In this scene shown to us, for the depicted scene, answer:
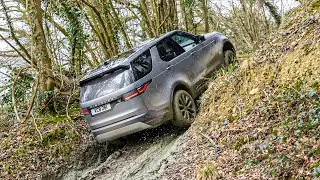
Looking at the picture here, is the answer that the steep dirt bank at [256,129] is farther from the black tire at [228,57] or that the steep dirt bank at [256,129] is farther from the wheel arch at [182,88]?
the black tire at [228,57]

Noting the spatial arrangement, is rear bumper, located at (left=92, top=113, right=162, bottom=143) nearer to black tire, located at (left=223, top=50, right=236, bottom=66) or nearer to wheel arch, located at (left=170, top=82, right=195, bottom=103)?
wheel arch, located at (left=170, top=82, right=195, bottom=103)

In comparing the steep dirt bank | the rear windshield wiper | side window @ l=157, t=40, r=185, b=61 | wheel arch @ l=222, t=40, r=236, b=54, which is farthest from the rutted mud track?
wheel arch @ l=222, t=40, r=236, b=54

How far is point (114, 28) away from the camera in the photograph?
13.1 meters

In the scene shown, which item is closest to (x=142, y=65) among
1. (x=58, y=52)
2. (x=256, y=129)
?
(x=256, y=129)

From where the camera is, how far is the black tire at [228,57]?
854cm

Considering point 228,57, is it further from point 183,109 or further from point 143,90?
point 143,90

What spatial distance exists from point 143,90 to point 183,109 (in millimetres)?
1036

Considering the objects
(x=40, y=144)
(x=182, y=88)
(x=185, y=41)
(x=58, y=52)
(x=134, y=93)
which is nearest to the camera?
(x=134, y=93)

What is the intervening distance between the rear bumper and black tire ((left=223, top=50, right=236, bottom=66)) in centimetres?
299

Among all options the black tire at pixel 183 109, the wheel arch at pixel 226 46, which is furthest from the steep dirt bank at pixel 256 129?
the wheel arch at pixel 226 46

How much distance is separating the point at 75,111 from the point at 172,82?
3529 millimetres

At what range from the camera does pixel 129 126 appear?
20.4ft

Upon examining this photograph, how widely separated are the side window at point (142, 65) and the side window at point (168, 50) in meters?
0.37

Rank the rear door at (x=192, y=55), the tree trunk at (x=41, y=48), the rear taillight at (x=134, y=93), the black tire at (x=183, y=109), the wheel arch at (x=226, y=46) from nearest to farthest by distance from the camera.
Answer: the rear taillight at (x=134, y=93) < the black tire at (x=183, y=109) < the rear door at (x=192, y=55) < the wheel arch at (x=226, y=46) < the tree trunk at (x=41, y=48)
